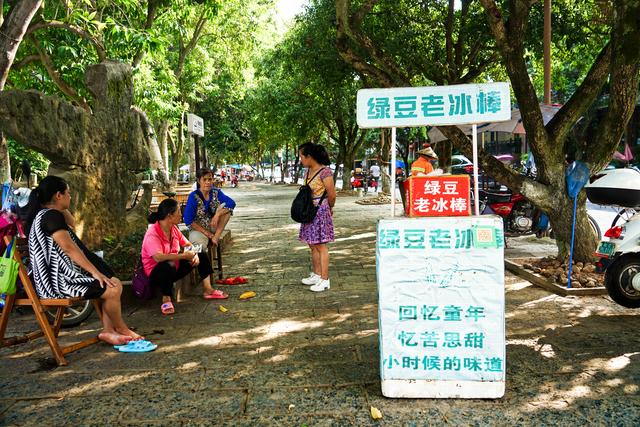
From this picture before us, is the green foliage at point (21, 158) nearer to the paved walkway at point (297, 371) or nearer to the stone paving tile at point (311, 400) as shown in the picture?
the paved walkway at point (297, 371)

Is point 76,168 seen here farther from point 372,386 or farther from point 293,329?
point 372,386

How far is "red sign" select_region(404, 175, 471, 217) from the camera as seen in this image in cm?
307

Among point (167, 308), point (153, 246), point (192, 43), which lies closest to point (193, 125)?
point (153, 246)

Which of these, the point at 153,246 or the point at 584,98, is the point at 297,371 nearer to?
the point at 153,246

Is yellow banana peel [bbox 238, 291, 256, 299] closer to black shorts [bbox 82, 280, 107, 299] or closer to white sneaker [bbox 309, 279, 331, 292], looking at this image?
white sneaker [bbox 309, 279, 331, 292]

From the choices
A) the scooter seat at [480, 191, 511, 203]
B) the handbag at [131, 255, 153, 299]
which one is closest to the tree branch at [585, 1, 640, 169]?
the scooter seat at [480, 191, 511, 203]

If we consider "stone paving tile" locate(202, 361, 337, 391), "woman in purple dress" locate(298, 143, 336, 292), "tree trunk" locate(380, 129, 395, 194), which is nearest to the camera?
"stone paving tile" locate(202, 361, 337, 391)

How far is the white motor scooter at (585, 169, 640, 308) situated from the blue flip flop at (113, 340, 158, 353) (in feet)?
13.8

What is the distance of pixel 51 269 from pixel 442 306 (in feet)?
9.42

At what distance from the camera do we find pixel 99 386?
335 centimetres

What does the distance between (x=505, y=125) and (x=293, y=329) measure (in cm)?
880

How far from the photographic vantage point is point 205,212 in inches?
232

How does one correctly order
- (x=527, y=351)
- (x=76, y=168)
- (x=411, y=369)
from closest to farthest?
1. (x=411, y=369)
2. (x=527, y=351)
3. (x=76, y=168)

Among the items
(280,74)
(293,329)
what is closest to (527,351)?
(293,329)
